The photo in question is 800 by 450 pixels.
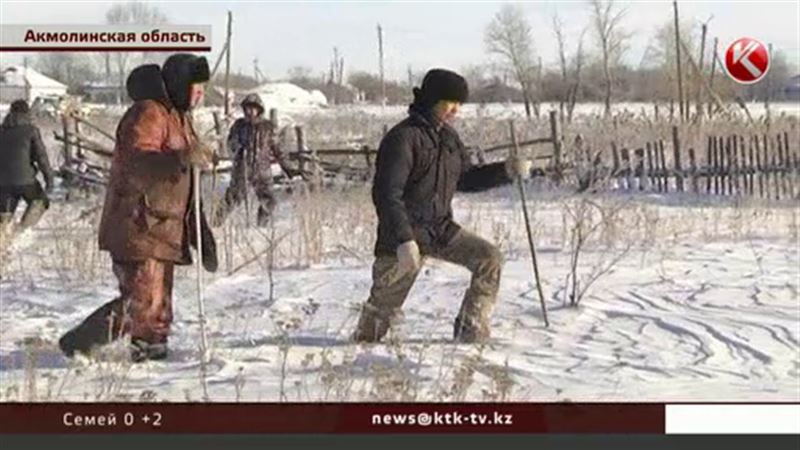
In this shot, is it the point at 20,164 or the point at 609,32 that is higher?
the point at 609,32

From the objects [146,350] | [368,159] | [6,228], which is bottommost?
[146,350]

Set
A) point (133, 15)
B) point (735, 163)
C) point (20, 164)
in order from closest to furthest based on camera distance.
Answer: point (133, 15)
point (20, 164)
point (735, 163)

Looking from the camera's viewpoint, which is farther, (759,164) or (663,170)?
(663,170)

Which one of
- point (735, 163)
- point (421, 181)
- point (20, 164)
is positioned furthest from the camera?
point (735, 163)

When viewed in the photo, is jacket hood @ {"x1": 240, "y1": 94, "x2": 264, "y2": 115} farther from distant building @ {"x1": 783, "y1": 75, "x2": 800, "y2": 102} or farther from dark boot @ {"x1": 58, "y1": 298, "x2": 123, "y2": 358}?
distant building @ {"x1": 783, "y1": 75, "x2": 800, "y2": 102}

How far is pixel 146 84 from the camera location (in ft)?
7.32

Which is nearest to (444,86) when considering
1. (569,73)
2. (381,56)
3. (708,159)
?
(381,56)

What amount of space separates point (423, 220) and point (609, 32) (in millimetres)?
591

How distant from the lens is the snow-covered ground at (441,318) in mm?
2229

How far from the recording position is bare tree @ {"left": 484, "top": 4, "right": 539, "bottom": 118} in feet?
7.18

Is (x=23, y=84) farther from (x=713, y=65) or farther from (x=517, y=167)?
(x=713, y=65)

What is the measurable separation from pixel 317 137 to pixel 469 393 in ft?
2.20

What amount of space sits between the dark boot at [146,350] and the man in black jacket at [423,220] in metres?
0.44

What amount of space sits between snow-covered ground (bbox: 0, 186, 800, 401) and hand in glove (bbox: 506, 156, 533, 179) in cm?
5
